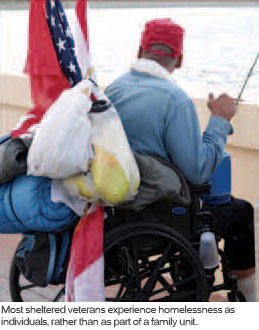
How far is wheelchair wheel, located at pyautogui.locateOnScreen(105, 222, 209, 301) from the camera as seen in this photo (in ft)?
6.05

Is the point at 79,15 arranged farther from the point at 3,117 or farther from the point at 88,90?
the point at 3,117

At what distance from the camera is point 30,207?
173cm

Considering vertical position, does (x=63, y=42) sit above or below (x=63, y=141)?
above

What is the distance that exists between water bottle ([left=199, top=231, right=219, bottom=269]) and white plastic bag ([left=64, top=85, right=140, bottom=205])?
431 mm

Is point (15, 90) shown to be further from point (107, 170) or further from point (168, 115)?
point (107, 170)

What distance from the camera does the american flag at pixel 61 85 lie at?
181 centimetres

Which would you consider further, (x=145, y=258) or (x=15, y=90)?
(x=15, y=90)

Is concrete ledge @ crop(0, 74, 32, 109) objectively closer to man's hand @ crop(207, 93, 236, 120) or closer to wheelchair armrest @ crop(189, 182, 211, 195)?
man's hand @ crop(207, 93, 236, 120)

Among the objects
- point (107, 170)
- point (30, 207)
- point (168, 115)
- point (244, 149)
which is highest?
point (168, 115)

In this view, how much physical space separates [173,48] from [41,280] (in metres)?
1.02

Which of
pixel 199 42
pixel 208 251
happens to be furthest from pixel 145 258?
pixel 199 42

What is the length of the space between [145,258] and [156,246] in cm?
8

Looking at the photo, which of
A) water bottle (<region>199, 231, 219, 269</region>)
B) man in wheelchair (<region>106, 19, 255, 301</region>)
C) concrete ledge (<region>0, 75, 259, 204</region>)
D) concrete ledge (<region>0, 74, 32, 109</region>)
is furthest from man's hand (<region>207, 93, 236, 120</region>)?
concrete ledge (<region>0, 74, 32, 109</region>)
